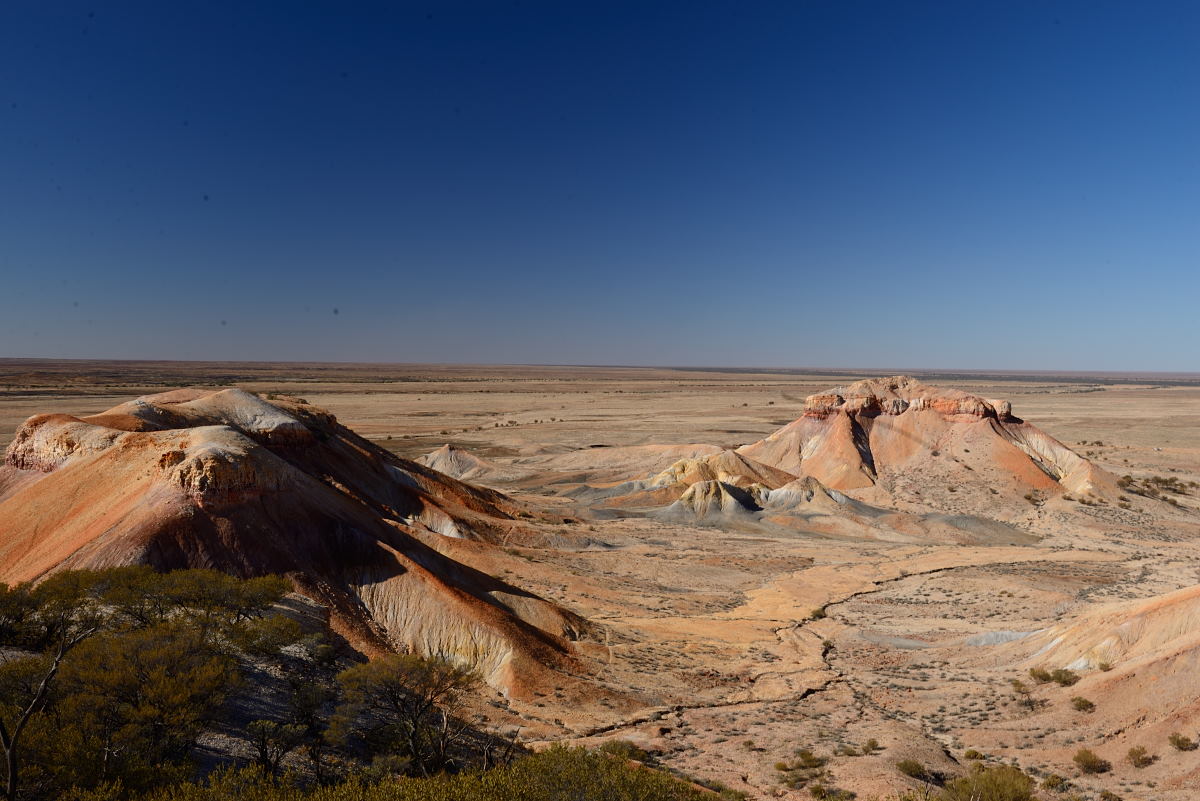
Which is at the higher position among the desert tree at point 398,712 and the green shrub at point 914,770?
the desert tree at point 398,712

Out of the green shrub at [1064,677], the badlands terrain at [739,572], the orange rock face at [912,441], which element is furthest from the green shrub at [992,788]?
the orange rock face at [912,441]

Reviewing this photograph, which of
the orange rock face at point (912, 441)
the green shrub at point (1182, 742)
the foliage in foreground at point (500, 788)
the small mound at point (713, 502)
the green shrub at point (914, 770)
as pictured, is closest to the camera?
the foliage in foreground at point (500, 788)

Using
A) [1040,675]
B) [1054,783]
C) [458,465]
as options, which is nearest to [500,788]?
[1054,783]

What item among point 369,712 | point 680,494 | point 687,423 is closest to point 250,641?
point 369,712

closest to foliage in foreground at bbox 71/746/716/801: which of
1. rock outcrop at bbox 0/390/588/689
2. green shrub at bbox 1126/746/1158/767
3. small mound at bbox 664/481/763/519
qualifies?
rock outcrop at bbox 0/390/588/689

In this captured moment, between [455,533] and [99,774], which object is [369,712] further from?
Result: [455,533]

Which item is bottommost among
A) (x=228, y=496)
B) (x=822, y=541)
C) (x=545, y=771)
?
(x=822, y=541)

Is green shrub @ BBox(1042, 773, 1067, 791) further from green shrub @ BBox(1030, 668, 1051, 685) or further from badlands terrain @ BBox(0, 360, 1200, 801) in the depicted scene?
green shrub @ BBox(1030, 668, 1051, 685)

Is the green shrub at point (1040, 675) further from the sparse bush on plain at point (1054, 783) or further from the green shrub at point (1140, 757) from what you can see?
the sparse bush on plain at point (1054, 783)
